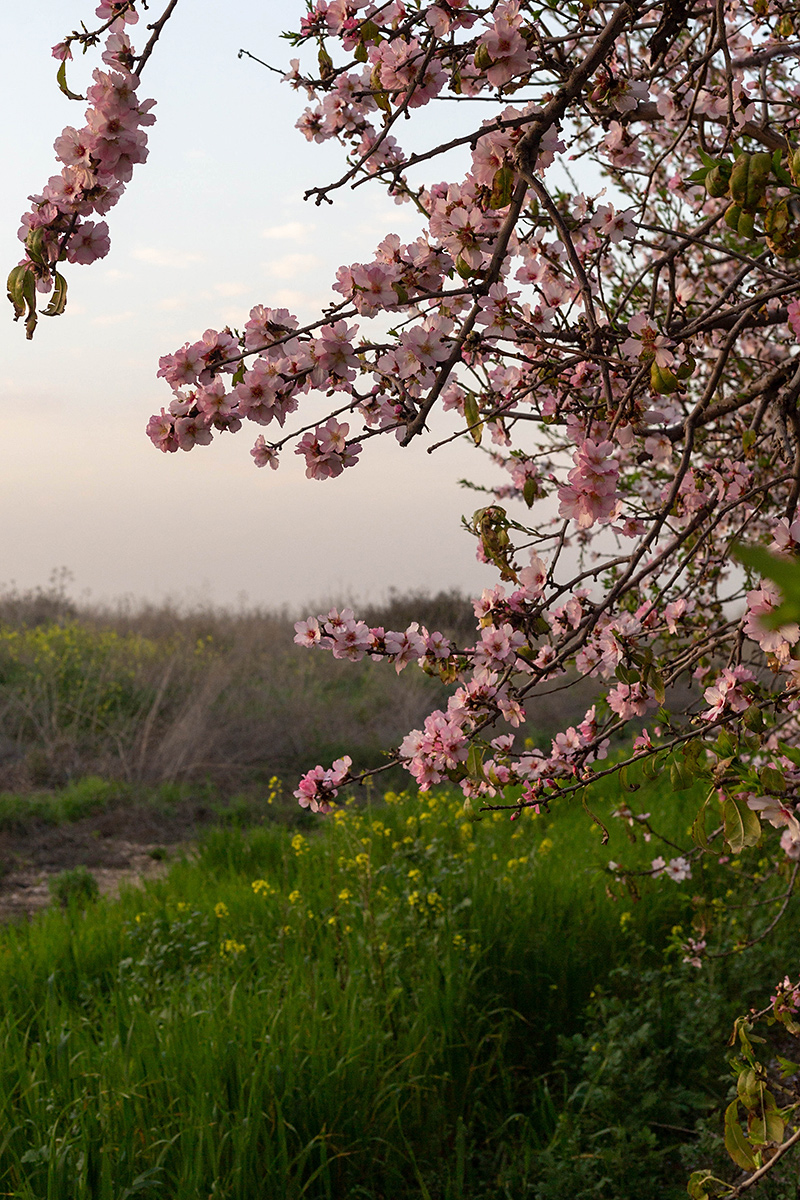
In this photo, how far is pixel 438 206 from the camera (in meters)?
1.77

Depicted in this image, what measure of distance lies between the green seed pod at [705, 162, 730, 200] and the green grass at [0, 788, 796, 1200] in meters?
2.27

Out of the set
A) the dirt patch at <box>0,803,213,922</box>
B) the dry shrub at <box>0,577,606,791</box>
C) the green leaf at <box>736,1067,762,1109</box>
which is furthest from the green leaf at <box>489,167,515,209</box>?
the dry shrub at <box>0,577,606,791</box>

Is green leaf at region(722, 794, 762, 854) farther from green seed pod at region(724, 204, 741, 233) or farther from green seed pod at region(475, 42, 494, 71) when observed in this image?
green seed pod at region(475, 42, 494, 71)

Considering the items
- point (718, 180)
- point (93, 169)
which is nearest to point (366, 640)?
point (93, 169)

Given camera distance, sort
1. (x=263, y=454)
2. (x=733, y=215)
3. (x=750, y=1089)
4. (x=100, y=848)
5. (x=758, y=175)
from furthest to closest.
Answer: (x=100, y=848)
(x=263, y=454)
(x=750, y=1089)
(x=733, y=215)
(x=758, y=175)

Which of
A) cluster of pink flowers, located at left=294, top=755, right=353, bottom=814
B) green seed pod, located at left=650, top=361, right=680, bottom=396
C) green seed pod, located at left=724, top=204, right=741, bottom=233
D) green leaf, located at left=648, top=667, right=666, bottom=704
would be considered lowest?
green leaf, located at left=648, top=667, right=666, bottom=704

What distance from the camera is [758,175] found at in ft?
4.00

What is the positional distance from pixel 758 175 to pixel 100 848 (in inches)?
262

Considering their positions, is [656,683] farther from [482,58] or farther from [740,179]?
[482,58]

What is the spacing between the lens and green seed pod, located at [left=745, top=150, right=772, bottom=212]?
1.22 metres

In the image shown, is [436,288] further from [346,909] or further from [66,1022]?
[346,909]

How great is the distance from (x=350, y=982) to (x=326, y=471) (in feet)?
6.50

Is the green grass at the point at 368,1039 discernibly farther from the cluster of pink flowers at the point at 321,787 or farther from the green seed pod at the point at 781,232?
the green seed pod at the point at 781,232

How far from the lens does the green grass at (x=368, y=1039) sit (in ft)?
7.95
